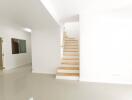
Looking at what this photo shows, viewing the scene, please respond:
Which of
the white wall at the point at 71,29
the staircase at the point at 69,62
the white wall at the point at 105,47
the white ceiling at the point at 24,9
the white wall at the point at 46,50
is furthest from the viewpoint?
the white wall at the point at 71,29

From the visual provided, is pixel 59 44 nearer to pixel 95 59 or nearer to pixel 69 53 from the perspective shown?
pixel 69 53

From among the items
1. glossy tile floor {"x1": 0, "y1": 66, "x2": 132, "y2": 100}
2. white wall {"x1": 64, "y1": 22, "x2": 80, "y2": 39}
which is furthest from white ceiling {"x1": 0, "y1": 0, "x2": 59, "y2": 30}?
white wall {"x1": 64, "y1": 22, "x2": 80, "y2": 39}

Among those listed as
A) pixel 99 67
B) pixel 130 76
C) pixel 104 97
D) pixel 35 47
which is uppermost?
pixel 35 47

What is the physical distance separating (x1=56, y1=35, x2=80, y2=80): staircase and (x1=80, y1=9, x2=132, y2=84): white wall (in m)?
0.57

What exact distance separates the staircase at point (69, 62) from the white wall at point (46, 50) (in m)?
0.45

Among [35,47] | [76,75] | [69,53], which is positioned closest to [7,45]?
[35,47]

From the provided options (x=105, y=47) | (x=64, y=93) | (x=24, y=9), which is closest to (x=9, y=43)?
(x=24, y=9)

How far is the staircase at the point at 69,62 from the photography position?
15.4 ft

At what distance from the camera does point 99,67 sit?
4.26m

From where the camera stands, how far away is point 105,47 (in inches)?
166

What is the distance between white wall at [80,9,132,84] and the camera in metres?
4.11

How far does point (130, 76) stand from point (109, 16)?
2271 millimetres

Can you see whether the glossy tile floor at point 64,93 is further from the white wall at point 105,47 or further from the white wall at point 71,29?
the white wall at point 71,29

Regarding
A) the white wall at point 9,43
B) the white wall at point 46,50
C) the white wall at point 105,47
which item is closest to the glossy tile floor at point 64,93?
the white wall at point 105,47
